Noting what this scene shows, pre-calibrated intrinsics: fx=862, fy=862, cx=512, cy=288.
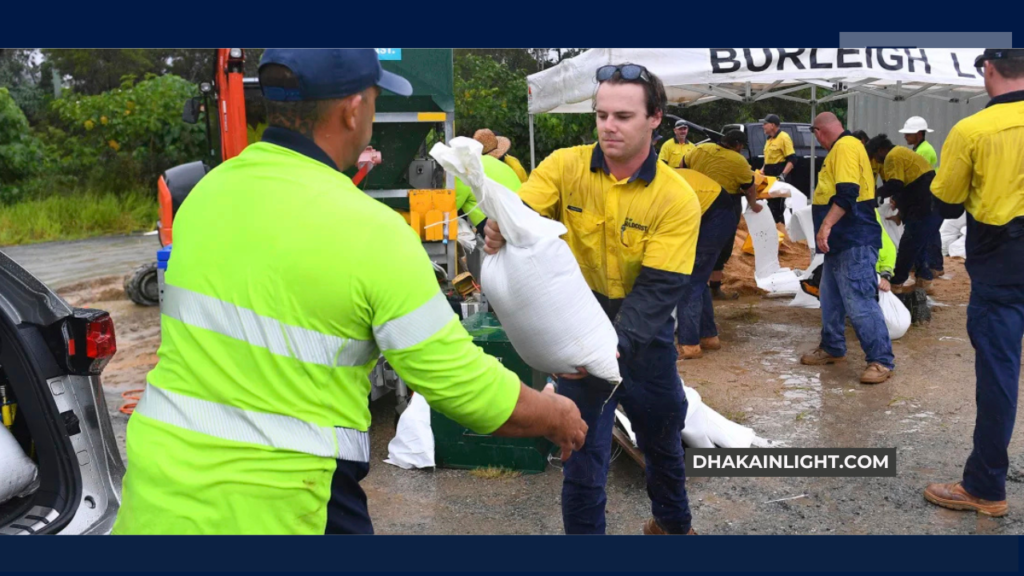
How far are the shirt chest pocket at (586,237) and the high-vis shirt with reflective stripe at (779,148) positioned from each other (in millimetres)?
6953

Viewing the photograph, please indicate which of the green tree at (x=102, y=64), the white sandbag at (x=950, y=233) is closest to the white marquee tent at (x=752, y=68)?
the green tree at (x=102, y=64)

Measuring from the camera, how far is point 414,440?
4246 mm

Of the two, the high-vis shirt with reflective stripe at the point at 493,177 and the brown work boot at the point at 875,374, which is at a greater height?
the high-vis shirt with reflective stripe at the point at 493,177

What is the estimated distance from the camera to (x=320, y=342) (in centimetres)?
160

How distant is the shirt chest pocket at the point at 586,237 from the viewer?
2986 millimetres

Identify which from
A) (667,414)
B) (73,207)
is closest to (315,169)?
(667,414)

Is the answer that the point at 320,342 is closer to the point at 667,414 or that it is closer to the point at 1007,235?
the point at 667,414

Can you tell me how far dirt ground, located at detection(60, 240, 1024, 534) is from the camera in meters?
3.67

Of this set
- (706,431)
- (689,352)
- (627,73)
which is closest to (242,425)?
(627,73)

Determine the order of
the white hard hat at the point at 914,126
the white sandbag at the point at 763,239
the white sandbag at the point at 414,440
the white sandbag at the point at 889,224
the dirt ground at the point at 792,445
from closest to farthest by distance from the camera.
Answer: the dirt ground at the point at 792,445 < the white sandbag at the point at 414,440 < the white sandbag at the point at 889,224 < the white sandbag at the point at 763,239 < the white hard hat at the point at 914,126

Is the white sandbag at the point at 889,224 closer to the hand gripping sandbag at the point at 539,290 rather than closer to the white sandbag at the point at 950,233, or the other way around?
the white sandbag at the point at 950,233

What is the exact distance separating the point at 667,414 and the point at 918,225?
580 cm

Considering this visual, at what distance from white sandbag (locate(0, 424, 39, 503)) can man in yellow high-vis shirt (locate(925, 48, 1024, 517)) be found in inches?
135

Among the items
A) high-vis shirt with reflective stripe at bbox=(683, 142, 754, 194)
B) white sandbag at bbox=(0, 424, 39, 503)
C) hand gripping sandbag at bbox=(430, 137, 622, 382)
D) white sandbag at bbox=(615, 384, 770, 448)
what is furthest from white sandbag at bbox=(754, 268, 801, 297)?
white sandbag at bbox=(0, 424, 39, 503)
